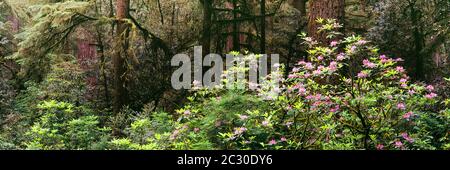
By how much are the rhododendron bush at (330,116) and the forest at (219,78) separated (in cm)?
2

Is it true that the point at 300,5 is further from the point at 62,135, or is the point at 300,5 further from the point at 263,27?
the point at 62,135

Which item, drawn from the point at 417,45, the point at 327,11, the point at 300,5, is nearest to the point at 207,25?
the point at 300,5

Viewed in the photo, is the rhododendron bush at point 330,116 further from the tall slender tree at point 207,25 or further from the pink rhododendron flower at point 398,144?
the tall slender tree at point 207,25

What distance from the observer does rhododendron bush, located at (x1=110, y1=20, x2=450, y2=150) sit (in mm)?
4855

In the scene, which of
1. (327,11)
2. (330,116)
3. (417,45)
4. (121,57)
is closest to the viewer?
(330,116)

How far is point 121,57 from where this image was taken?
38.2ft

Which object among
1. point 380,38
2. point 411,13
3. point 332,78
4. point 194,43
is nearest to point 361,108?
point 332,78

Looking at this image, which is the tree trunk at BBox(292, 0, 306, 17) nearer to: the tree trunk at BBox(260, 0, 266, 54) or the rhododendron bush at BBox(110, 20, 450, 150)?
the tree trunk at BBox(260, 0, 266, 54)

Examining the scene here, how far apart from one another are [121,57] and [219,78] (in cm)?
259

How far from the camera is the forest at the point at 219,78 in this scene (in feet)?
17.1

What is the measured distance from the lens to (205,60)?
40.6 ft

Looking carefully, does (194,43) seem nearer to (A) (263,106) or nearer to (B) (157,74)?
(B) (157,74)
